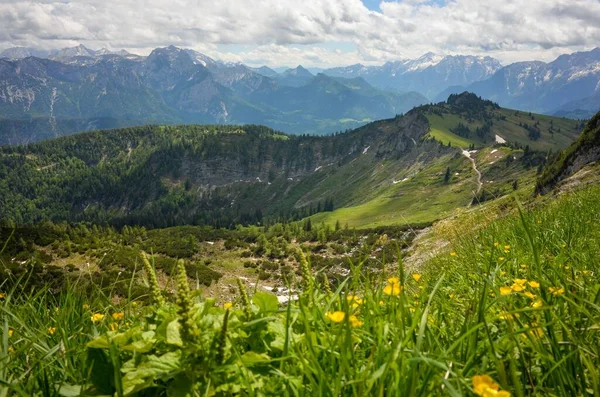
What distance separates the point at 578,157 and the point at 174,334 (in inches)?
2721

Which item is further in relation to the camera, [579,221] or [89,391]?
[579,221]

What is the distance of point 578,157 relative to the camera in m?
56.5

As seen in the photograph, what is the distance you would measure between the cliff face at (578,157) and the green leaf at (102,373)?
6371 centimetres

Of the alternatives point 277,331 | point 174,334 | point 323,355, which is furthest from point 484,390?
point 174,334

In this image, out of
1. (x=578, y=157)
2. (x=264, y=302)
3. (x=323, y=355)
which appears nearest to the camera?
(x=323, y=355)

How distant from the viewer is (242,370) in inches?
83.0

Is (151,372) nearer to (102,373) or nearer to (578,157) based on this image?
(102,373)

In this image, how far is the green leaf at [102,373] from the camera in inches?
89.4

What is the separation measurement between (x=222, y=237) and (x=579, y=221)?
118569 millimetres

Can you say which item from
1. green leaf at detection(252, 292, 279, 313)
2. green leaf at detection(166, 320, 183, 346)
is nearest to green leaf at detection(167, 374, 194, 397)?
green leaf at detection(166, 320, 183, 346)

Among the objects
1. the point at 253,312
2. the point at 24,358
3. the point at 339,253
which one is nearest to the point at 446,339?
the point at 253,312

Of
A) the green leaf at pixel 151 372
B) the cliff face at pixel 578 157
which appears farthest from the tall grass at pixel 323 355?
the cliff face at pixel 578 157

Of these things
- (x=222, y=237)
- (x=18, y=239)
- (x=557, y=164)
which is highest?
(x=557, y=164)

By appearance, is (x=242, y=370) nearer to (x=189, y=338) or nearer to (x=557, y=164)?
(x=189, y=338)
